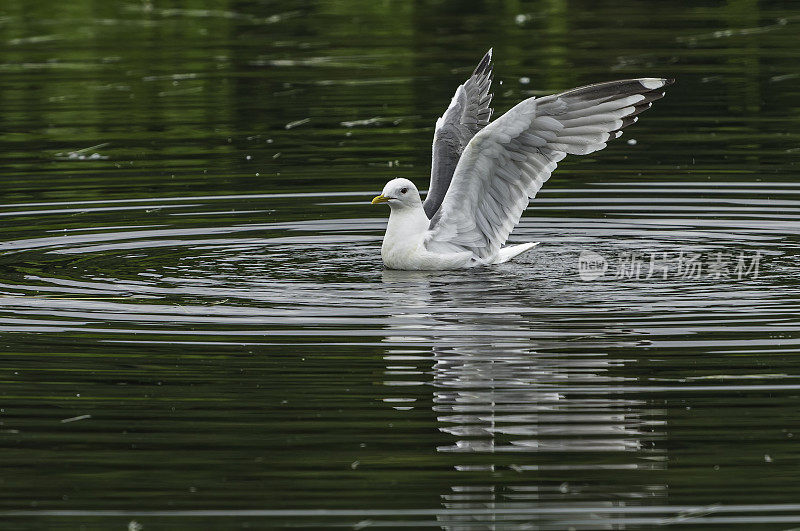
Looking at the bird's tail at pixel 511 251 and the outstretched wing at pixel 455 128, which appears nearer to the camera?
the bird's tail at pixel 511 251

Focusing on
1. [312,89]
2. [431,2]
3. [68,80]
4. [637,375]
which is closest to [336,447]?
[637,375]

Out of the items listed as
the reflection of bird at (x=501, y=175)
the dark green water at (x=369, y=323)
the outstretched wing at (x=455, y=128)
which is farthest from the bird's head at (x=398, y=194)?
the outstretched wing at (x=455, y=128)

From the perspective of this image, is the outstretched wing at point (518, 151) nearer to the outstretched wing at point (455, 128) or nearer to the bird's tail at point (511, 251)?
the bird's tail at point (511, 251)

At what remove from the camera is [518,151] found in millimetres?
13164

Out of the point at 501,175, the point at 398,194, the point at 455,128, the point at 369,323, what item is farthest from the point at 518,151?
the point at 369,323

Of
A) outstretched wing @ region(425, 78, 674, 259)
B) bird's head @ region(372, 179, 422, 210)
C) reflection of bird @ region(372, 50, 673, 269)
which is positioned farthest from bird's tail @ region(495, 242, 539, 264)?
bird's head @ region(372, 179, 422, 210)

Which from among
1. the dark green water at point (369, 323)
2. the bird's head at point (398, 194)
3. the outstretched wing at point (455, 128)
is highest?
the outstretched wing at point (455, 128)

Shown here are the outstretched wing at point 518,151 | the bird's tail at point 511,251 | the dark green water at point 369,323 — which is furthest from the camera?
the bird's tail at point 511,251

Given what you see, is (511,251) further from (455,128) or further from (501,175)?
(455,128)

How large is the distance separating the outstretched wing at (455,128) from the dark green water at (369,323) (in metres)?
0.89

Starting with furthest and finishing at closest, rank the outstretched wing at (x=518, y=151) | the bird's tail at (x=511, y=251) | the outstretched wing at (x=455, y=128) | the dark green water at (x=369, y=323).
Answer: the outstretched wing at (x=455, y=128) < the bird's tail at (x=511, y=251) < the outstretched wing at (x=518, y=151) < the dark green water at (x=369, y=323)

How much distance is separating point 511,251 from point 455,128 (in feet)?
6.72

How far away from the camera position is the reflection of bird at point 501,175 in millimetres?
12859

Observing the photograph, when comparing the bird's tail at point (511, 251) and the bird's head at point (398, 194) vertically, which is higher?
the bird's head at point (398, 194)
